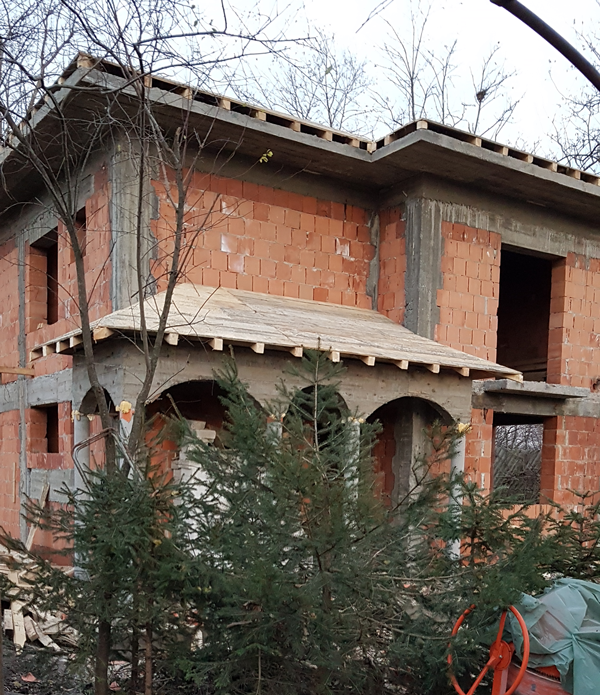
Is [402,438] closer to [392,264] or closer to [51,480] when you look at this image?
[392,264]

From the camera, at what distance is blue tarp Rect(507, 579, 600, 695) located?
454 cm

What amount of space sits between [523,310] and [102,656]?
1256 centimetres

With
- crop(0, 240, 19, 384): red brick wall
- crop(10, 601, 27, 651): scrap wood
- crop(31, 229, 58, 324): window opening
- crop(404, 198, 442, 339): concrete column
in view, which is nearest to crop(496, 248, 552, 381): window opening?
crop(404, 198, 442, 339): concrete column

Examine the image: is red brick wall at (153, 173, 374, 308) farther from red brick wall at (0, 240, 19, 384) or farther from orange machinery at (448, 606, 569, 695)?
orange machinery at (448, 606, 569, 695)

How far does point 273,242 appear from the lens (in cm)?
980

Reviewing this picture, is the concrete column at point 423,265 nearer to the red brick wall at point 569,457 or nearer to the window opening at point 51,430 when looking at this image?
the red brick wall at point 569,457

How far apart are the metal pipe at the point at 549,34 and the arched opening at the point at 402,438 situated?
7.44m

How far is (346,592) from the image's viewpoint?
430cm

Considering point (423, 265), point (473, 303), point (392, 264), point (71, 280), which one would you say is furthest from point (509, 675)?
point (71, 280)

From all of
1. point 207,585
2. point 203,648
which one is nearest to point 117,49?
point 207,585

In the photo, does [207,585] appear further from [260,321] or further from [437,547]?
[260,321]

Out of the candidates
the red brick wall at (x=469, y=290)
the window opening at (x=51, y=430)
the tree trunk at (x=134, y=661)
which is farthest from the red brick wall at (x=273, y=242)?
the tree trunk at (x=134, y=661)

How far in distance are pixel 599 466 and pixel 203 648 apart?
9.10 meters

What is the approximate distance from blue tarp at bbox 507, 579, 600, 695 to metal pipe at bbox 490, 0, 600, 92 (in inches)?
147
